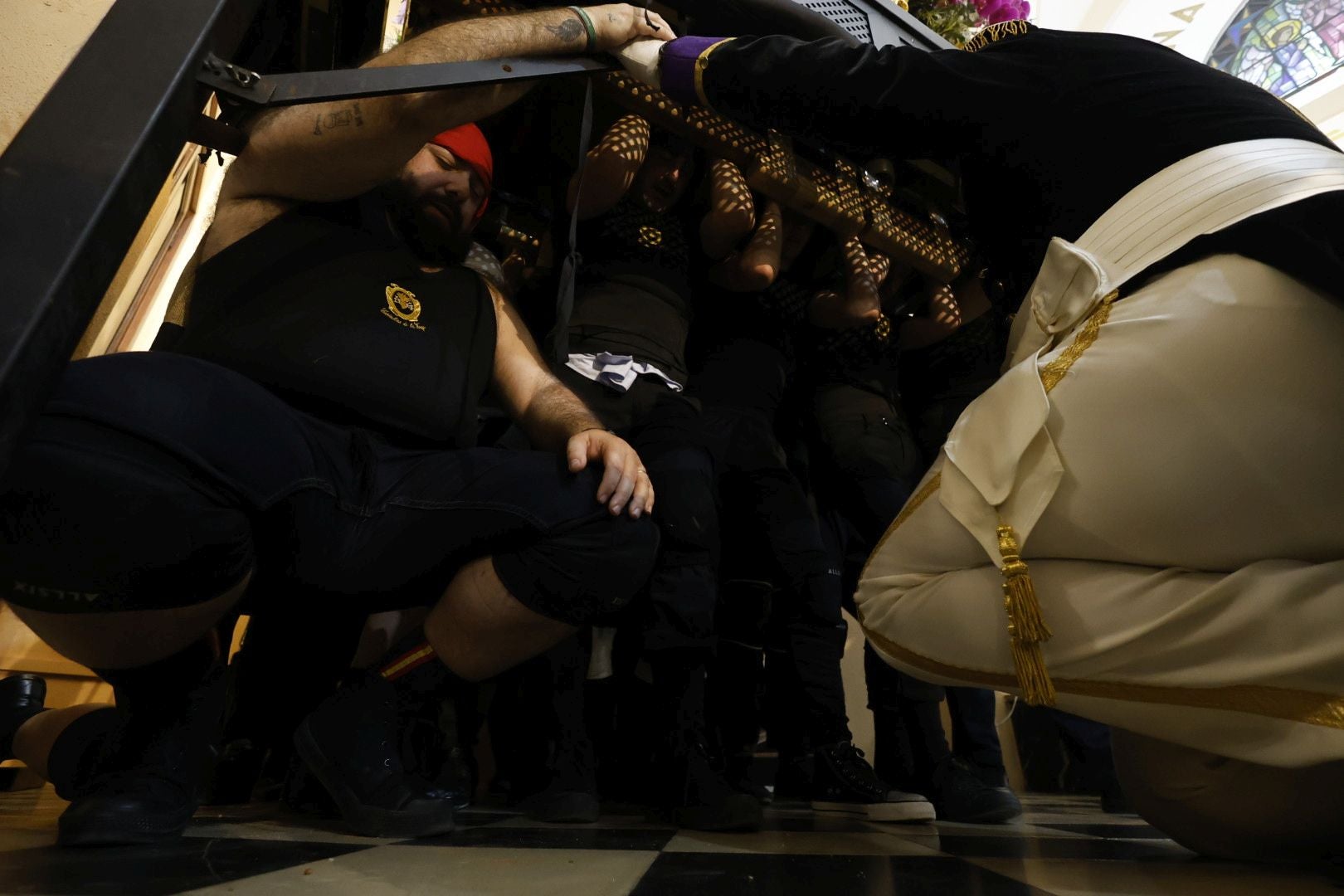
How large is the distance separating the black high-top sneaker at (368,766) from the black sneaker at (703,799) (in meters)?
0.33

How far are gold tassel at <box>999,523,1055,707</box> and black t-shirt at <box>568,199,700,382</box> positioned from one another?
88cm

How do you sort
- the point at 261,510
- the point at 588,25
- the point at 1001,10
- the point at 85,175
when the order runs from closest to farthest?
the point at 85,175
the point at 261,510
the point at 588,25
the point at 1001,10

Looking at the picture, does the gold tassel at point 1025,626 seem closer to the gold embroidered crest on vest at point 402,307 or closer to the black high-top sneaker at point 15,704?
the gold embroidered crest on vest at point 402,307

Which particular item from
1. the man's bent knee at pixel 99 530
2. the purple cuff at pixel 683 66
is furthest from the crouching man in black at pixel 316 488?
the purple cuff at pixel 683 66

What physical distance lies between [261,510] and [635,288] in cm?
95

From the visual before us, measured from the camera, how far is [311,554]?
858 mm

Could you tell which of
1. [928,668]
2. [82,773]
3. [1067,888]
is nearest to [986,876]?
[1067,888]

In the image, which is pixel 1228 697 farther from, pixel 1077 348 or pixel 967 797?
pixel 967 797

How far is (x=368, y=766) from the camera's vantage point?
85 centimetres

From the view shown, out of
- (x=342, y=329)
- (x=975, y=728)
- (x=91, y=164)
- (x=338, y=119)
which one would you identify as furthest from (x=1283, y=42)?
(x=91, y=164)

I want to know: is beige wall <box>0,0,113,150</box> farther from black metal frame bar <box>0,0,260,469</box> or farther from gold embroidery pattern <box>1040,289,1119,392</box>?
gold embroidery pattern <box>1040,289,1119,392</box>

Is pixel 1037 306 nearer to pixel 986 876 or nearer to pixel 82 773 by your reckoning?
pixel 986 876

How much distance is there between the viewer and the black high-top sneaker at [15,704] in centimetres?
113

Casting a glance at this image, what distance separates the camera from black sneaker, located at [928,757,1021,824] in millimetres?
1315
